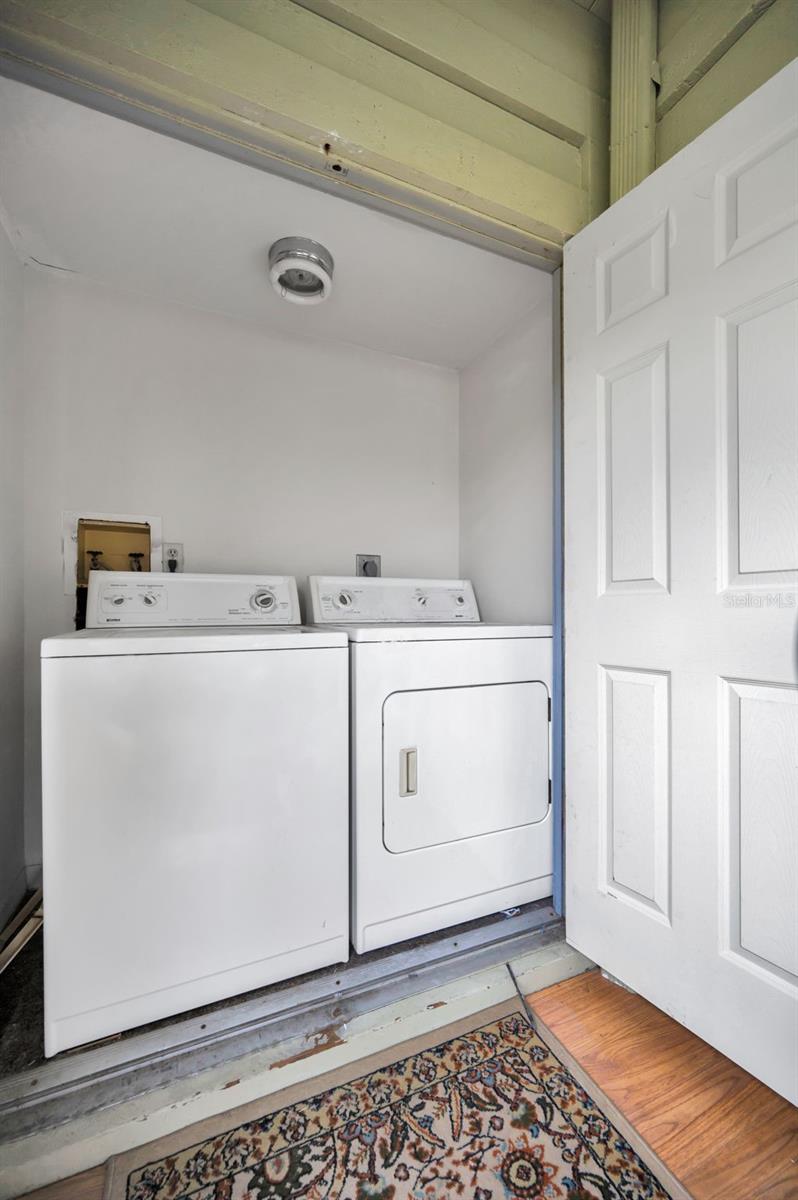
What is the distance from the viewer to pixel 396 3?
3.87 ft

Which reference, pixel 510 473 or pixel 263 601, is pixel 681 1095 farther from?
pixel 510 473

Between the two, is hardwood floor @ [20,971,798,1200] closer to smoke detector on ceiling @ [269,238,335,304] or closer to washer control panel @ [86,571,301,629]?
washer control panel @ [86,571,301,629]

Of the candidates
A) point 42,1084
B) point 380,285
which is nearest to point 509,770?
point 42,1084

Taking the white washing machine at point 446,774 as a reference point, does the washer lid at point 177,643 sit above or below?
above

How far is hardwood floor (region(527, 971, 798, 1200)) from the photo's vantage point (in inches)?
34.7

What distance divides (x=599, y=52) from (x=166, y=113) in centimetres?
130

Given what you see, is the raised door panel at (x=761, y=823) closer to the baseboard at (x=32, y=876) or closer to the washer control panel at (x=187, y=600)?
the washer control panel at (x=187, y=600)

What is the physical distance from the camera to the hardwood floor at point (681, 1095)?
882mm

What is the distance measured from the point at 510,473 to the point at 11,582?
1833 mm

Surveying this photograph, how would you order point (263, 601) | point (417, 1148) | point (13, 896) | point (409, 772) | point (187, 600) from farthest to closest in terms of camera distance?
point (263, 601) → point (187, 600) → point (13, 896) → point (409, 772) → point (417, 1148)

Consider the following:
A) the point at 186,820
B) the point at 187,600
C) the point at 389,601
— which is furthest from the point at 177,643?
the point at 389,601

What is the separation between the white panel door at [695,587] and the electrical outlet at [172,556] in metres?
1.44

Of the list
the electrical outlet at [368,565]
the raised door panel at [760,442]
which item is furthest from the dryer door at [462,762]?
the electrical outlet at [368,565]

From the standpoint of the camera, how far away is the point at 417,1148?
0.93 m
